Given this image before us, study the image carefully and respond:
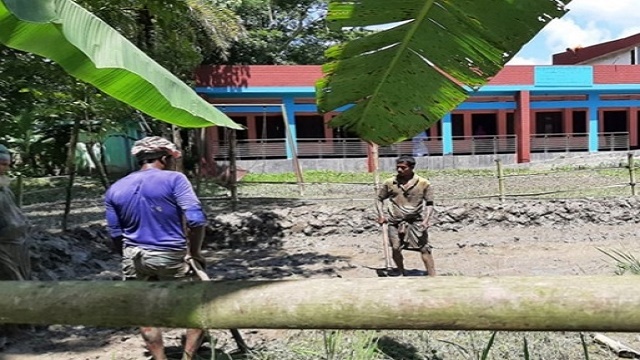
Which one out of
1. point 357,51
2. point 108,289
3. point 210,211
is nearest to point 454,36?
point 357,51

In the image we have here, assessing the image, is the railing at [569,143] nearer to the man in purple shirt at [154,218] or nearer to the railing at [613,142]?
the railing at [613,142]

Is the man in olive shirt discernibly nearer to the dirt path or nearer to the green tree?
the dirt path

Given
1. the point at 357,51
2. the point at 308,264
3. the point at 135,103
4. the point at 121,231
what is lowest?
the point at 308,264

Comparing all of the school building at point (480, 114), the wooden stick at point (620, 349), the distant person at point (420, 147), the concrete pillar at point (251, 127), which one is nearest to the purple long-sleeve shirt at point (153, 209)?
the wooden stick at point (620, 349)

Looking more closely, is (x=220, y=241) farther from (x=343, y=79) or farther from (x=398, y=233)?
(x=343, y=79)

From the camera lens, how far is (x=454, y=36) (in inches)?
74.0

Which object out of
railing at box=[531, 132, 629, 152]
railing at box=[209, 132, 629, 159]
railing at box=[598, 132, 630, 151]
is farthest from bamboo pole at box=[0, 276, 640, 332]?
railing at box=[598, 132, 630, 151]

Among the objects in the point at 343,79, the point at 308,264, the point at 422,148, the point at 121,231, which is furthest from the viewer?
the point at 422,148

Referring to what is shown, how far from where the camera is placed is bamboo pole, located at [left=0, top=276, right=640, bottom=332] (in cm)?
121

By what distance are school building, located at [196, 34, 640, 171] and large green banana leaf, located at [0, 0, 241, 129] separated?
16920mm

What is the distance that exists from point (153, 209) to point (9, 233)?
158 centimetres

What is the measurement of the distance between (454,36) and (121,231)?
280cm

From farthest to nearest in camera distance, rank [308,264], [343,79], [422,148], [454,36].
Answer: [422,148]
[308,264]
[343,79]
[454,36]

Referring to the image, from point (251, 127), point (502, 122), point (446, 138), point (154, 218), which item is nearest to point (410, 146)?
point (446, 138)
